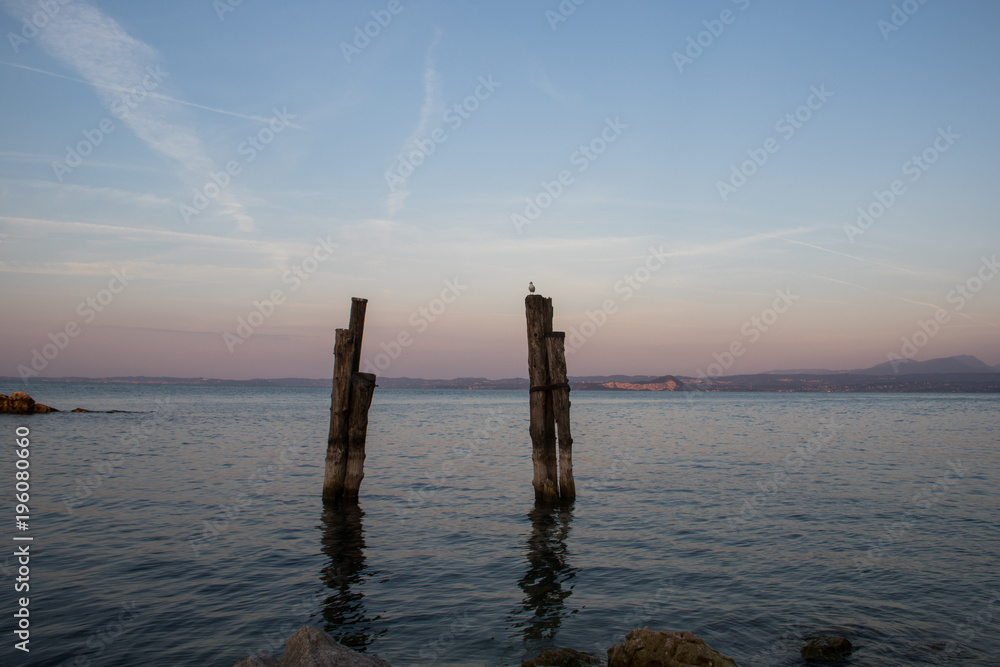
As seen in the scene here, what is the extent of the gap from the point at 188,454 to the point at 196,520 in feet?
44.6

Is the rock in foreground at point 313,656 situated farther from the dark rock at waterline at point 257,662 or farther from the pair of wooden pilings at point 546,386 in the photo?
the pair of wooden pilings at point 546,386

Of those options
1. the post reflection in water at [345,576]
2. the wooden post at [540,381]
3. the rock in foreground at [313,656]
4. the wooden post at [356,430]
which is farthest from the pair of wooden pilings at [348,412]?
the rock in foreground at [313,656]

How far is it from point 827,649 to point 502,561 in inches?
214

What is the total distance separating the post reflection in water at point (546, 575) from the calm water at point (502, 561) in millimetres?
47

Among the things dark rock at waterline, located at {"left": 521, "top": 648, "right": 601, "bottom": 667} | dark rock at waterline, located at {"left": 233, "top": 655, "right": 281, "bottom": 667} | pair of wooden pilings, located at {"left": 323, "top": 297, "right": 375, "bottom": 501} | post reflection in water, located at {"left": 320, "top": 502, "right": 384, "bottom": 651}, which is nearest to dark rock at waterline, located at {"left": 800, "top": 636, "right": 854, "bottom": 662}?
dark rock at waterline, located at {"left": 521, "top": 648, "right": 601, "bottom": 667}

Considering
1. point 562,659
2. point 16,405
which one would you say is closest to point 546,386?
point 562,659

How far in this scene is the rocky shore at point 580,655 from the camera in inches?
227

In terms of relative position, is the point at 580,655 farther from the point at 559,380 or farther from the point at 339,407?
the point at 339,407

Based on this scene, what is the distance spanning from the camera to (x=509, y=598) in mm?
9273

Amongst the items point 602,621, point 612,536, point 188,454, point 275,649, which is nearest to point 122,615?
point 275,649

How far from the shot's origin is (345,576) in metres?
10.3

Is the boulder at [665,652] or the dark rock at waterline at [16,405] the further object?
the dark rock at waterline at [16,405]

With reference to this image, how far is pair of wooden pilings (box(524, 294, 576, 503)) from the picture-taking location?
14094 millimetres

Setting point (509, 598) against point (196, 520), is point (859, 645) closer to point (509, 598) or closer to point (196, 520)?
point (509, 598)
